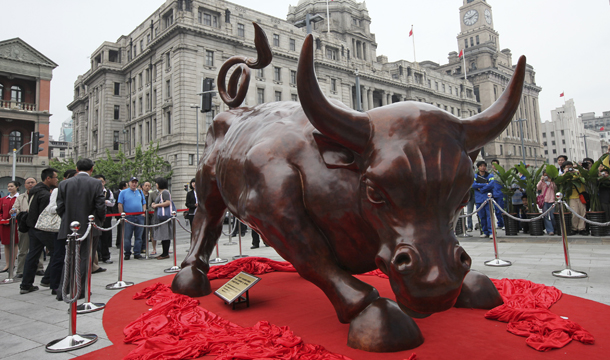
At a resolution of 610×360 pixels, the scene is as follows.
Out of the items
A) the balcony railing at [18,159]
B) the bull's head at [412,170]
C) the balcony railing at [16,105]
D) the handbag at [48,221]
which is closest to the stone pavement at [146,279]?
the handbag at [48,221]

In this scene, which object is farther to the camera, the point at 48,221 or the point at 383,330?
the point at 48,221

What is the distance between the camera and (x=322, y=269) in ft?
7.67

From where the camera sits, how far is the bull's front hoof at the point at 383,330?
6.81ft

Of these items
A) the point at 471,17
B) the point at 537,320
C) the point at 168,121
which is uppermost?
the point at 471,17

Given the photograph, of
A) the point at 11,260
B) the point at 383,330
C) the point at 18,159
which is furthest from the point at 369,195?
the point at 18,159

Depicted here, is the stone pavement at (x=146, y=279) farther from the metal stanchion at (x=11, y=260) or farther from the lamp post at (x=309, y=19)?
the lamp post at (x=309, y=19)

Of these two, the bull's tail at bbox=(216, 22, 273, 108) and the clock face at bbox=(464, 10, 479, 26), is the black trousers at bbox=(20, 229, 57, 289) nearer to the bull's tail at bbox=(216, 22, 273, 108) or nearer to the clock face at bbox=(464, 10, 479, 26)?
the bull's tail at bbox=(216, 22, 273, 108)

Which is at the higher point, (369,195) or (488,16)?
(488,16)

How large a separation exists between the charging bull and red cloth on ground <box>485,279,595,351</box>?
2.44 ft

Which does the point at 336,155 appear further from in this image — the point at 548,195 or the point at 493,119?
the point at 548,195

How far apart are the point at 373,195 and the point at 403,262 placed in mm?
389

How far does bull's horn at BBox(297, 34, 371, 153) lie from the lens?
1829mm

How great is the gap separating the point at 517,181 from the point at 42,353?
33.2 ft

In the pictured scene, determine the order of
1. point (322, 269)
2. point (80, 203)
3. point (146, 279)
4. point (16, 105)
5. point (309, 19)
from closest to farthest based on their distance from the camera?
1. point (322, 269)
2. point (80, 203)
3. point (146, 279)
4. point (309, 19)
5. point (16, 105)
